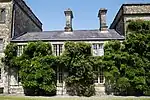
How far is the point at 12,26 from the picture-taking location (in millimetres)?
27516

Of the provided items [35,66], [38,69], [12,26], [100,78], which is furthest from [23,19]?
[100,78]

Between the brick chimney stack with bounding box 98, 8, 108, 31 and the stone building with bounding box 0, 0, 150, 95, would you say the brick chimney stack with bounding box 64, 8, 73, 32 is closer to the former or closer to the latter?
the stone building with bounding box 0, 0, 150, 95

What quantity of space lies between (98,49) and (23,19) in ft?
38.2

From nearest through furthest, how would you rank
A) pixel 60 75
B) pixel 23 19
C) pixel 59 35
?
1. pixel 60 75
2. pixel 59 35
3. pixel 23 19

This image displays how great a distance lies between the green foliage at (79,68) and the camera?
2386cm

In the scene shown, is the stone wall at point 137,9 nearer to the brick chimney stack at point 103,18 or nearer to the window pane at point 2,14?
the brick chimney stack at point 103,18

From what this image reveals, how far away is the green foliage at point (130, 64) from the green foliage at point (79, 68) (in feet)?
6.11

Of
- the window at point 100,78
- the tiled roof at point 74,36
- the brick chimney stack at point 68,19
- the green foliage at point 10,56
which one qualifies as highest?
the brick chimney stack at point 68,19

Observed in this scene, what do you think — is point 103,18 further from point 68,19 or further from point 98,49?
point 98,49

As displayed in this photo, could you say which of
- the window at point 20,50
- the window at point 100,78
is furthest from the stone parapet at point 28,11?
the window at point 100,78

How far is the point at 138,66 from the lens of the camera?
78.1 ft

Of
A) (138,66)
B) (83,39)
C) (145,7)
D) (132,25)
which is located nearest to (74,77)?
(83,39)

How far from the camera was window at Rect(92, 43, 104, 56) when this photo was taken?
2572 centimetres

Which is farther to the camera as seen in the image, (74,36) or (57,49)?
(74,36)
